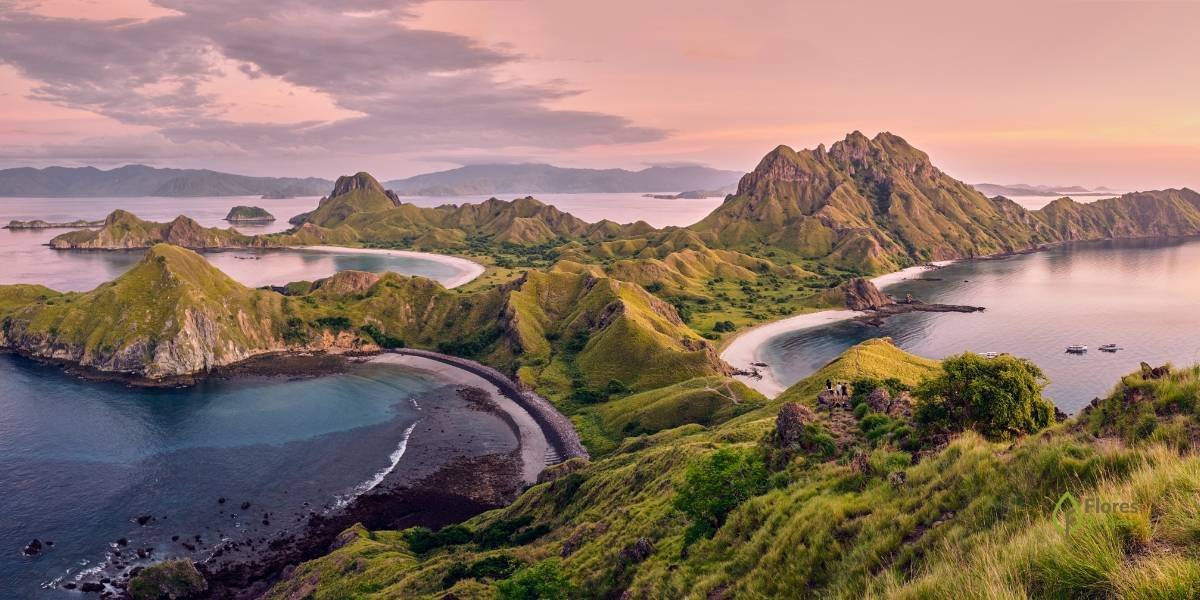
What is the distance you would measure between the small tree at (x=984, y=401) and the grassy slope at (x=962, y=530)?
8.06 meters

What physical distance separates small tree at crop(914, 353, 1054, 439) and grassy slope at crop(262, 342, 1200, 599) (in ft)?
26.5

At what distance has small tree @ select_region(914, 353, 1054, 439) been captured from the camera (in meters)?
33.6

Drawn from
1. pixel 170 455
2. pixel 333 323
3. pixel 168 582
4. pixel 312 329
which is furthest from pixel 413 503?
pixel 312 329

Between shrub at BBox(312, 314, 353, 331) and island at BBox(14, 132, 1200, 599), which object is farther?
shrub at BBox(312, 314, 353, 331)

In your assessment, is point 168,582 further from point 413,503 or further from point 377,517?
point 413,503

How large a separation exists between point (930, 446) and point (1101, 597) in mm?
21391

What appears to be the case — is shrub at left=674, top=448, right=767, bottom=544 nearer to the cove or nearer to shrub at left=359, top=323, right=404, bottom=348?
the cove

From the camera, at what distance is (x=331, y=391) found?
148m

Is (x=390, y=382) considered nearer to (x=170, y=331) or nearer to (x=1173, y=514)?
(x=170, y=331)

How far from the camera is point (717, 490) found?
3528 centimetres

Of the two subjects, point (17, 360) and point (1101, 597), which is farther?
point (17, 360)

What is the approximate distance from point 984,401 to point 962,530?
75.9 feet

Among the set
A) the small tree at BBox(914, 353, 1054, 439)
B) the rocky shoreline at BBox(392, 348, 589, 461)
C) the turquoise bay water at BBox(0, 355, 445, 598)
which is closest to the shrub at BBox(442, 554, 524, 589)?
the small tree at BBox(914, 353, 1054, 439)

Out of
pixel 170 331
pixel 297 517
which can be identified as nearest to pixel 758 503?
pixel 297 517
